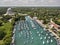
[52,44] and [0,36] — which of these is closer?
[52,44]

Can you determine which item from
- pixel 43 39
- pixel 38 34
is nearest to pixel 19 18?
pixel 38 34

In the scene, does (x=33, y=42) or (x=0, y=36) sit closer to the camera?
(x=33, y=42)

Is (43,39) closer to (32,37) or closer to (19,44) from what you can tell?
(32,37)

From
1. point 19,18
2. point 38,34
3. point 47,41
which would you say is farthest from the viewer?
point 19,18

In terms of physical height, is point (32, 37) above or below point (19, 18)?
above

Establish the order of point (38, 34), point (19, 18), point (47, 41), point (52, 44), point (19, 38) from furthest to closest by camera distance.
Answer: point (19, 18), point (38, 34), point (19, 38), point (47, 41), point (52, 44)

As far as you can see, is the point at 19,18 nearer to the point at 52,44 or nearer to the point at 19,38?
the point at 19,38

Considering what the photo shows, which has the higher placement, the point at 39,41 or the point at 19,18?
the point at 39,41

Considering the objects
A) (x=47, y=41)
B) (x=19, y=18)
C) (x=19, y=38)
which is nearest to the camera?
(x=47, y=41)

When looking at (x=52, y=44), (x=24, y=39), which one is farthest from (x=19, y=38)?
(x=52, y=44)
